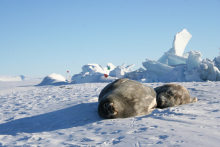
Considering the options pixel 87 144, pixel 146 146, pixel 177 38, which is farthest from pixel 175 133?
pixel 177 38

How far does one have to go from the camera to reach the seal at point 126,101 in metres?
3.02

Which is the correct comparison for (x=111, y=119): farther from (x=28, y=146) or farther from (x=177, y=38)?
(x=177, y=38)

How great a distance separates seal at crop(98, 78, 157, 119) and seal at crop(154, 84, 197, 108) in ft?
1.02

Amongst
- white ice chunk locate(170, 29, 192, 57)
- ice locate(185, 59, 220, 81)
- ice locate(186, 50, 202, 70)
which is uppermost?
white ice chunk locate(170, 29, 192, 57)

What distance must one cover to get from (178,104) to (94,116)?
195cm

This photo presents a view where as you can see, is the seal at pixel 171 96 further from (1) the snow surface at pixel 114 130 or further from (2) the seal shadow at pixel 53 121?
(2) the seal shadow at pixel 53 121

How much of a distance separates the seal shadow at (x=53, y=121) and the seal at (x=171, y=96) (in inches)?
56.6

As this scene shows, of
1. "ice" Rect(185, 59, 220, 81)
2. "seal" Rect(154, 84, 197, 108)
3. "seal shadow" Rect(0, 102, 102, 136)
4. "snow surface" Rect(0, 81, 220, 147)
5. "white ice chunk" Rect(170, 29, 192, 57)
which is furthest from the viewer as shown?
"white ice chunk" Rect(170, 29, 192, 57)

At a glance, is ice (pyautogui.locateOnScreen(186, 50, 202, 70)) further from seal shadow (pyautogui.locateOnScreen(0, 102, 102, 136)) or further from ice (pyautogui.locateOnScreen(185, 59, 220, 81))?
seal shadow (pyautogui.locateOnScreen(0, 102, 102, 136))

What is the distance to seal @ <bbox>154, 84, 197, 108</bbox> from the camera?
13.1ft

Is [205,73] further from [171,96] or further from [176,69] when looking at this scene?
[171,96]

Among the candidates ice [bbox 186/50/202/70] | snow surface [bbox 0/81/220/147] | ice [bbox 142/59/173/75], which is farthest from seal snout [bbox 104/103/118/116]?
ice [bbox 142/59/173/75]

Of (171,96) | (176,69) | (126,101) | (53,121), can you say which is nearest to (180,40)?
(176,69)

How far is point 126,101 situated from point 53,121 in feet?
4.34
